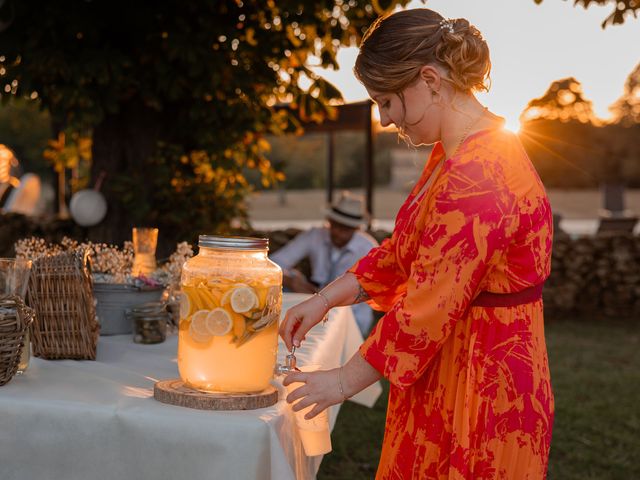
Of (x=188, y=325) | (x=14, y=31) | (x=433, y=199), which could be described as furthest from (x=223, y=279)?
(x=14, y=31)

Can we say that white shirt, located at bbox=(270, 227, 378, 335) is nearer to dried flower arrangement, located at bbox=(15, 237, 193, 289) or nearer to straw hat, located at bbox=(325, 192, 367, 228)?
straw hat, located at bbox=(325, 192, 367, 228)

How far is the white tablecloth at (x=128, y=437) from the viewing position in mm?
1361

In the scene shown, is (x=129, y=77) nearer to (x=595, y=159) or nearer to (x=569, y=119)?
(x=569, y=119)

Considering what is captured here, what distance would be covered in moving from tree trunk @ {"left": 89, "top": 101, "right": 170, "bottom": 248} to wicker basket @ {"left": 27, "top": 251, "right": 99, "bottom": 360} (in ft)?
12.4

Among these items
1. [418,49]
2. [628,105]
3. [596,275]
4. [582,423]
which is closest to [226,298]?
[418,49]

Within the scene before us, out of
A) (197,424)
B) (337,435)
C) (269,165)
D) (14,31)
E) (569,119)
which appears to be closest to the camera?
(197,424)

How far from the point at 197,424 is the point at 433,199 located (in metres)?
0.60

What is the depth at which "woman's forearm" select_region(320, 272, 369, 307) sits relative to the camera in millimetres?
1743

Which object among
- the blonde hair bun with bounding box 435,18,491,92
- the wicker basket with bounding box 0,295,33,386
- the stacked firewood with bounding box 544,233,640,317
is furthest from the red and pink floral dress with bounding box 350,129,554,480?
the stacked firewood with bounding box 544,233,640,317

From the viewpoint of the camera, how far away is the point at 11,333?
1.55m

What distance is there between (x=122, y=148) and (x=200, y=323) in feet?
14.8

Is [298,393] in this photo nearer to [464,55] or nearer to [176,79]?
[464,55]

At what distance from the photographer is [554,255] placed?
9047mm

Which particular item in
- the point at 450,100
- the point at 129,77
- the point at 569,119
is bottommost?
the point at 450,100
